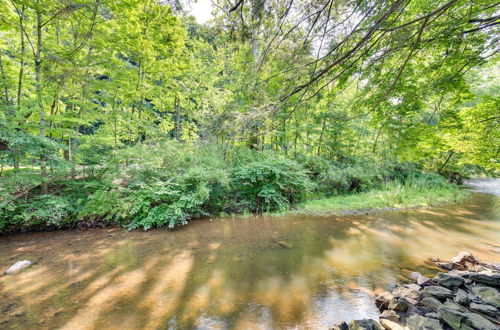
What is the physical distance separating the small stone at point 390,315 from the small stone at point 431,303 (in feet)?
1.81

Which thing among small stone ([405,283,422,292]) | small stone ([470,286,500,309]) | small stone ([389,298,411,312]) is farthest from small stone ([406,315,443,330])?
small stone ([470,286,500,309])

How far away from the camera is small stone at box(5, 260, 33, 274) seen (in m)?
4.07

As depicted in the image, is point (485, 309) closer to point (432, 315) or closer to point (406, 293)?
point (432, 315)

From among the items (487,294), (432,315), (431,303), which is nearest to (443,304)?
(431,303)

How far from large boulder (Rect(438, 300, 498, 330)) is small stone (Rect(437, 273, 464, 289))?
27.8 inches

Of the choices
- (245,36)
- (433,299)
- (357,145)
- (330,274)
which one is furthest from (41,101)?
(357,145)

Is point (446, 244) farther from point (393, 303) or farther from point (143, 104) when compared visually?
point (143, 104)

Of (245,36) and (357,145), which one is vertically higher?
(245,36)

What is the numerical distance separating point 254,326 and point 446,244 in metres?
5.30

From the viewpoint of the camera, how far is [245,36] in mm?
2906

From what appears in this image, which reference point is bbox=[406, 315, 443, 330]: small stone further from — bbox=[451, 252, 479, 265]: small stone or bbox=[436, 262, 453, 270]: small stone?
bbox=[451, 252, 479, 265]: small stone

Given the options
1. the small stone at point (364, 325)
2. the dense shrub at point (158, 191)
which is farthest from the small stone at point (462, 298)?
the dense shrub at point (158, 191)

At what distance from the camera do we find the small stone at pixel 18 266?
407 cm

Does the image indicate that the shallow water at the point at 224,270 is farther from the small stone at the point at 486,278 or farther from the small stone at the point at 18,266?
the small stone at the point at 486,278
